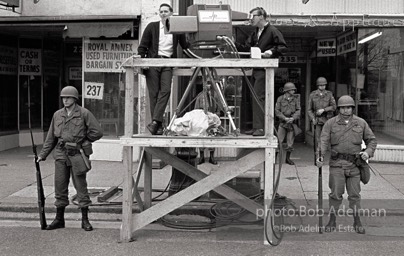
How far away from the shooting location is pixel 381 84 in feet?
39.0

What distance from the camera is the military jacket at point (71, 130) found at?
7.20 m

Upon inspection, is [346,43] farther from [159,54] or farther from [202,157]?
[159,54]

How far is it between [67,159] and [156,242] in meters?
1.62

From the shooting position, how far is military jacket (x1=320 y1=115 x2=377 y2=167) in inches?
278

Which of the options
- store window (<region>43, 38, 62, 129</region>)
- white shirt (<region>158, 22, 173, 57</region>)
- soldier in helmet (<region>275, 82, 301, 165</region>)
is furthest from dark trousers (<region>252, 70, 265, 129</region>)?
store window (<region>43, 38, 62, 129</region>)

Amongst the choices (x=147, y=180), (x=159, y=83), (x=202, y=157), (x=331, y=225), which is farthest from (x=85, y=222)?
(x=202, y=157)

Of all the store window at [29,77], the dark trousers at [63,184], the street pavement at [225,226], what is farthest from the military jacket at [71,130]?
the store window at [29,77]

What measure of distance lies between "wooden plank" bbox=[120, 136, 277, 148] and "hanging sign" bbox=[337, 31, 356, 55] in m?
6.26

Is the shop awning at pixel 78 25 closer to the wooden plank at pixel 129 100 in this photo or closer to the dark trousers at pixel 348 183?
the wooden plank at pixel 129 100

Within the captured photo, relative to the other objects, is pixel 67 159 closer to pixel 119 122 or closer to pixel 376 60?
pixel 119 122

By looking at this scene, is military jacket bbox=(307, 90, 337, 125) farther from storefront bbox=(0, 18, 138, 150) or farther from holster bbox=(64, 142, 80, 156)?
holster bbox=(64, 142, 80, 156)

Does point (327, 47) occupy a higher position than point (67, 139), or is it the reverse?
point (327, 47)

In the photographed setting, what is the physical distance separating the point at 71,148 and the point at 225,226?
2.28 m

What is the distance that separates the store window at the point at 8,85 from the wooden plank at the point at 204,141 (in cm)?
815
